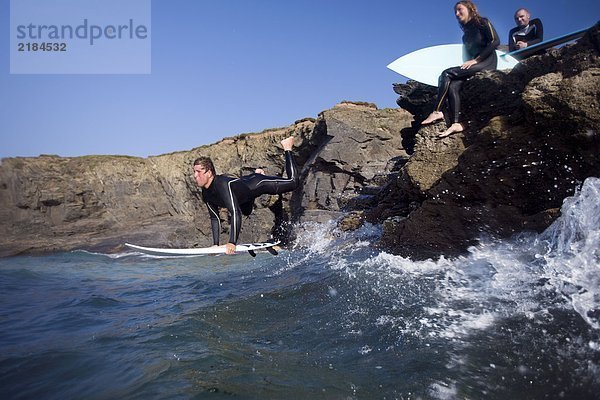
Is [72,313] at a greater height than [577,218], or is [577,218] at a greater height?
[577,218]

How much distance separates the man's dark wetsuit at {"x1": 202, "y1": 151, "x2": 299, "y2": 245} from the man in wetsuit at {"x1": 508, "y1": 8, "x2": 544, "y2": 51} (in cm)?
444

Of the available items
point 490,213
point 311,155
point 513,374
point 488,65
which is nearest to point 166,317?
point 513,374

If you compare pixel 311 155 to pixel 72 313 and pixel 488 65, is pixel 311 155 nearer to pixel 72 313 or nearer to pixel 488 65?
pixel 488 65

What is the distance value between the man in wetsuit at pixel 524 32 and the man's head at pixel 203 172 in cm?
569

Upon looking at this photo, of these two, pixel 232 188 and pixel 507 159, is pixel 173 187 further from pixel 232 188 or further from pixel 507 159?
pixel 507 159

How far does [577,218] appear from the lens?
11.6 feet

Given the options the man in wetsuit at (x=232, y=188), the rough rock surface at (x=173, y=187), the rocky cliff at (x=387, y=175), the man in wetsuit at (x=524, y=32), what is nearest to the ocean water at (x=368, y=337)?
the rocky cliff at (x=387, y=175)

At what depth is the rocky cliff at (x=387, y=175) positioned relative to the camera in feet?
14.9

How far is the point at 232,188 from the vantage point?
258 inches

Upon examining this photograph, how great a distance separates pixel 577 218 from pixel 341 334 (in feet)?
7.68

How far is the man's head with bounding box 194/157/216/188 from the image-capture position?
6242mm

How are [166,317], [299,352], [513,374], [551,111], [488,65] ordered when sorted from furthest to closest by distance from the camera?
[488,65]
[166,317]
[551,111]
[299,352]
[513,374]

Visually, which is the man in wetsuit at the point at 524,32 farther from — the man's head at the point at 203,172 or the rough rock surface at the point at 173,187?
the rough rock surface at the point at 173,187

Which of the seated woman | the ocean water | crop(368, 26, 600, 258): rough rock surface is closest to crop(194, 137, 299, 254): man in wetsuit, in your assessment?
the ocean water
